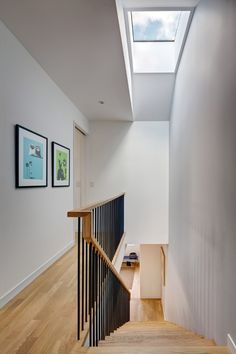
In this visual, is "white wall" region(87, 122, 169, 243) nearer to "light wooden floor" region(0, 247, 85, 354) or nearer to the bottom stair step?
"light wooden floor" region(0, 247, 85, 354)

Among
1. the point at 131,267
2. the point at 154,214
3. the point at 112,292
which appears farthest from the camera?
the point at 131,267

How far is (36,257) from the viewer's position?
356 centimetres

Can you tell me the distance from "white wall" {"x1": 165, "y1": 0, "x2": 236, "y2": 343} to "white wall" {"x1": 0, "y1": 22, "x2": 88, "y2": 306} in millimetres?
1912

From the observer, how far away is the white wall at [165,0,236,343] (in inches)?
81.0

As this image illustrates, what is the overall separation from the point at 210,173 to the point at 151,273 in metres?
7.28

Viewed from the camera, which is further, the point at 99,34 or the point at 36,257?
the point at 36,257

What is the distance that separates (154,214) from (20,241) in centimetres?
420

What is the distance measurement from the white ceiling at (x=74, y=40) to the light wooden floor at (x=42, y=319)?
270 cm

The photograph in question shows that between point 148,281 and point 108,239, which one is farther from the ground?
point 108,239

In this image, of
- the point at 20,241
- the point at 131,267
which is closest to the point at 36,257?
the point at 20,241

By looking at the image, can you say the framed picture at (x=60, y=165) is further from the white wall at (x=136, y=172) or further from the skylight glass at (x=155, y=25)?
the skylight glass at (x=155, y=25)

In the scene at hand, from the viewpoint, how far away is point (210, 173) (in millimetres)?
2650

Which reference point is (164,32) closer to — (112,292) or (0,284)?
(112,292)

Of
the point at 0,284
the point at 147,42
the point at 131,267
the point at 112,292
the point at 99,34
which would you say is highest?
the point at 147,42
